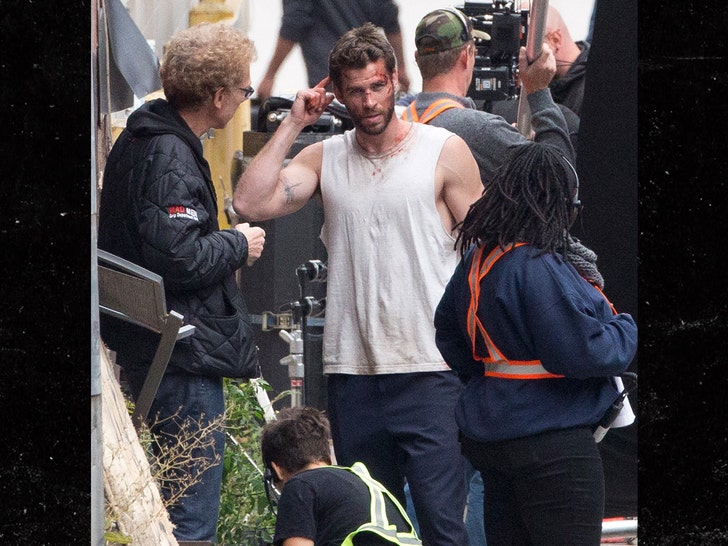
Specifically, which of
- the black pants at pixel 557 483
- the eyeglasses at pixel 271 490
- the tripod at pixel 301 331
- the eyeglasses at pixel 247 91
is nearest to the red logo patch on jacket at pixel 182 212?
the eyeglasses at pixel 247 91

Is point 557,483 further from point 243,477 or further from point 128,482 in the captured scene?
point 243,477

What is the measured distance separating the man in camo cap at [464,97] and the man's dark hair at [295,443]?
816 mm

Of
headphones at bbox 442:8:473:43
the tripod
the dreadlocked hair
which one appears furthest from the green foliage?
headphones at bbox 442:8:473:43

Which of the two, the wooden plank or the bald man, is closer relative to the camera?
the wooden plank

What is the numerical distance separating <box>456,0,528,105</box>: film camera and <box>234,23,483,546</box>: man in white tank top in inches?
10.6

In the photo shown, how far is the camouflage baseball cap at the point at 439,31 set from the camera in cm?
432

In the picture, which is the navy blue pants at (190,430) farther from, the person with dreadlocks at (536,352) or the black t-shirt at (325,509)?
the person with dreadlocks at (536,352)

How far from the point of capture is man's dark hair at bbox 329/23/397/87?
416 centimetres

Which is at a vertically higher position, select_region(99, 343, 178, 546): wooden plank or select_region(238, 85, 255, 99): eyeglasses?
select_region(238, 85, 255, 99): eyeglasses

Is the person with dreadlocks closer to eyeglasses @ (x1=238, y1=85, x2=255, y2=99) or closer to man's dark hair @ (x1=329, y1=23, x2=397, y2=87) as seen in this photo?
man's dark hair @ (x1=329, y1=23, x2=397, y2=87)

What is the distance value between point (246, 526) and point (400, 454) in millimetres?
586

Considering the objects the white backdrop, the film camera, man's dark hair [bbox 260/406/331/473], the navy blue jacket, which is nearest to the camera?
the navy blue jacket

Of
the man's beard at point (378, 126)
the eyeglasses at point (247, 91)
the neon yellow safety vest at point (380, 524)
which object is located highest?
the eyeglasses at point (247, 91)
